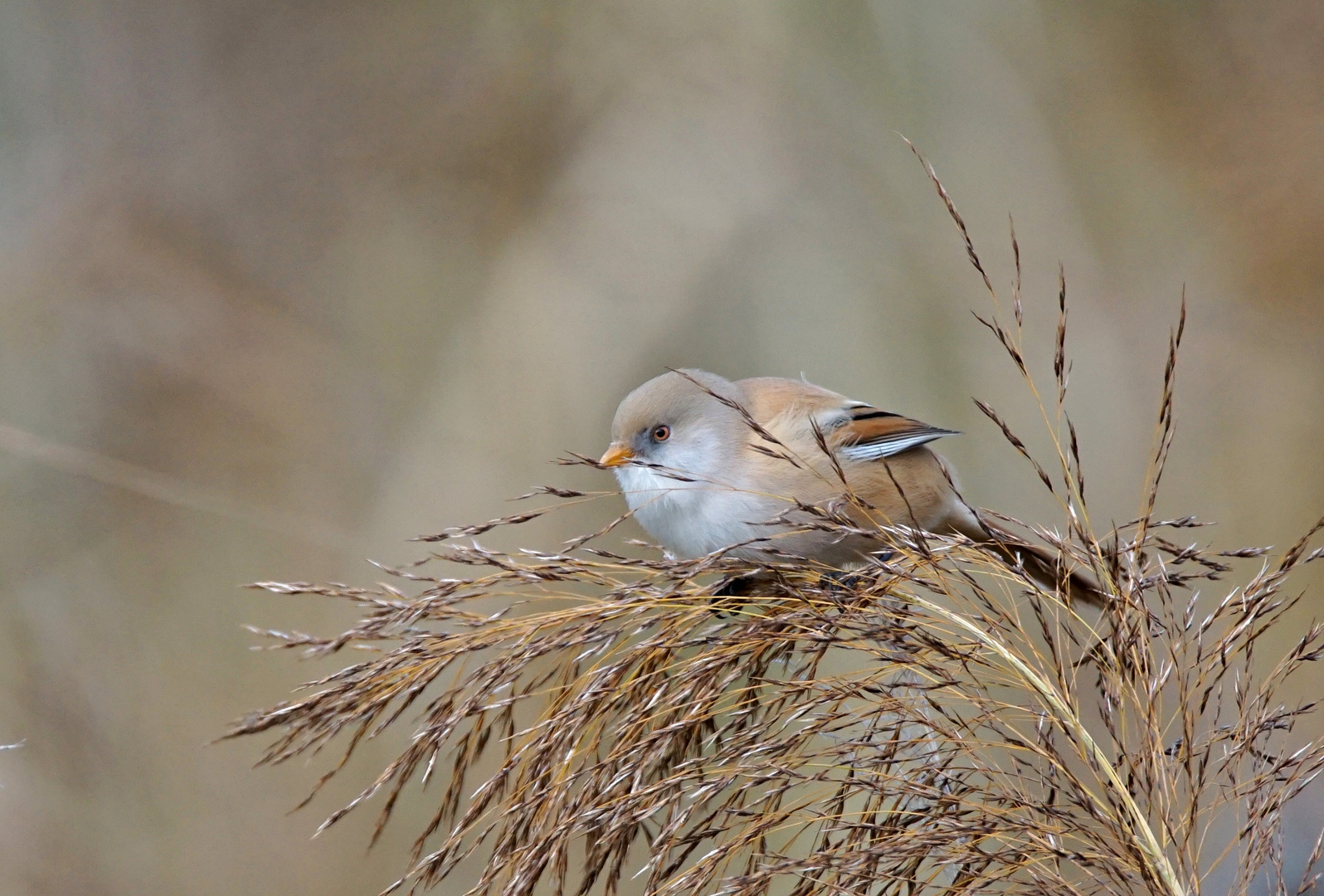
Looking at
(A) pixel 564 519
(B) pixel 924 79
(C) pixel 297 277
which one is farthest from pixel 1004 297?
(C) pixel 297 277

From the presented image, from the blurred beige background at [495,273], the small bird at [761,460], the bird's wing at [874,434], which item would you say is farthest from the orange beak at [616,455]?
the blurred beige background at [495,273]

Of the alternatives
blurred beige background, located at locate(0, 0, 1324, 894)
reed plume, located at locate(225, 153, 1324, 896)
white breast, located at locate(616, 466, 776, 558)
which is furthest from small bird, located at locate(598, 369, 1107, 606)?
blurred beige background, located at locate(0, 0, 1324, 894)

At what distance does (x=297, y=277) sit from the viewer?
3479mm

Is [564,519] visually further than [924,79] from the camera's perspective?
No

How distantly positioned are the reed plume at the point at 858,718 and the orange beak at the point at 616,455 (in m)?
0.51

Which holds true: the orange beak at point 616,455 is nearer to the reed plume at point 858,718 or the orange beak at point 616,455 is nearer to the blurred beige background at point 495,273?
the reed plume at point 858,718

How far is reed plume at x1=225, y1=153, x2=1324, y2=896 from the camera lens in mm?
1014

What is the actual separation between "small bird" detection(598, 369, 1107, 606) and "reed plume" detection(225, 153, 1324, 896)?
442mm

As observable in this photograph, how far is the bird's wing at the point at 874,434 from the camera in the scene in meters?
1.84

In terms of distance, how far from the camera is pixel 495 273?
3541mm

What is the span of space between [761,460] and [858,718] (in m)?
0.74

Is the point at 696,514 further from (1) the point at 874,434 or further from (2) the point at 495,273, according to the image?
(2) the point at 495,273

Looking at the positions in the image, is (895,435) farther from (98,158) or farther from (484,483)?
(98,158)

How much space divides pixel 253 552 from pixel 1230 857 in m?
2.89
